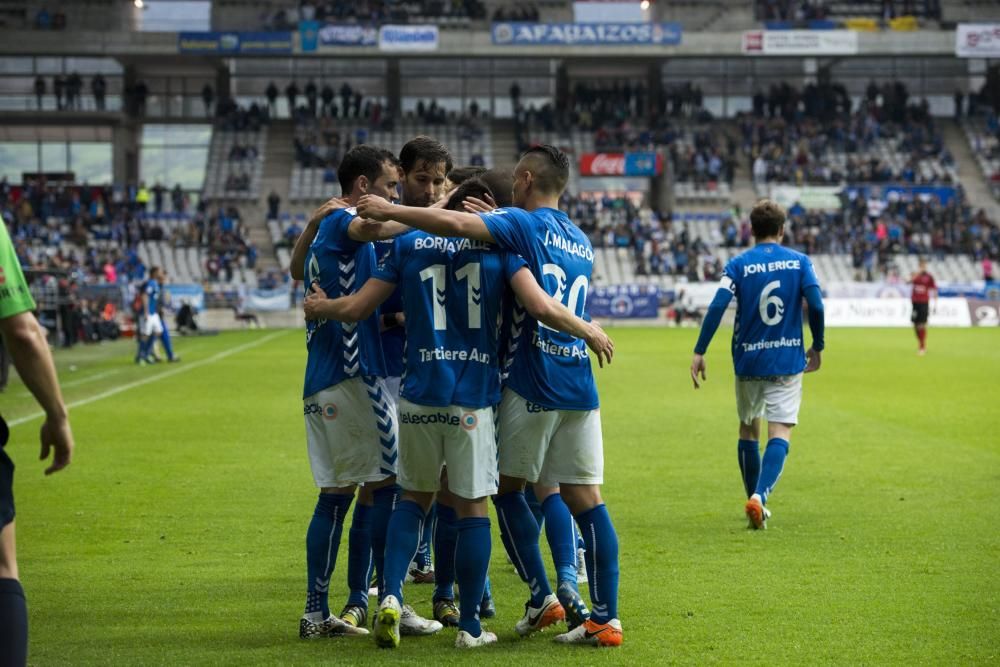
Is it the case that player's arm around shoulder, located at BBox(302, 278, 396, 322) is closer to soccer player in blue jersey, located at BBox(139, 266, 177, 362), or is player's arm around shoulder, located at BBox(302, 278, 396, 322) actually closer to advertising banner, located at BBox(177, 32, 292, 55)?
soccer player in blue jersey, located at BBox(139, 266, 177, 362)

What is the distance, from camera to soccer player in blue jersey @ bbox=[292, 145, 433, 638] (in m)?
6.61

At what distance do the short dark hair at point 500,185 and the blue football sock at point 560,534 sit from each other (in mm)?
1608

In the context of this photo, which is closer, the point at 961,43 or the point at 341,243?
the point at 341,243

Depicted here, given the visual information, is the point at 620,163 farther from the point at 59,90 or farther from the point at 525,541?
the point at 525,541

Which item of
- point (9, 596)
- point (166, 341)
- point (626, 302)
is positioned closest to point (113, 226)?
point (626, 302)

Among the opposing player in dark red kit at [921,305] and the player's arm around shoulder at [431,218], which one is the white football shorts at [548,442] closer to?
the player's arm around shoulder at [431,218]

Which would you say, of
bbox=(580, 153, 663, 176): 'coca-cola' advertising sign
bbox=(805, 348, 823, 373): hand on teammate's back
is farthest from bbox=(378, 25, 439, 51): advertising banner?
bbox=(805, 348, 823, 373): hand on teammate's back

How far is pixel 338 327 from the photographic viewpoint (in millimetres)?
6645

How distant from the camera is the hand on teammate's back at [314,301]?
648cm

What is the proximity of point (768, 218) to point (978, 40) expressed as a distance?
191 ft

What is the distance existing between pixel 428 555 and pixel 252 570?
1.11m

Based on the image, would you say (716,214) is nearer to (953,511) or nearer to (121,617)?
(953,511)

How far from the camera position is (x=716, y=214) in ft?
202

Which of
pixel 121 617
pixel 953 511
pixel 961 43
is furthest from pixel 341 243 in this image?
pixel 961 43
